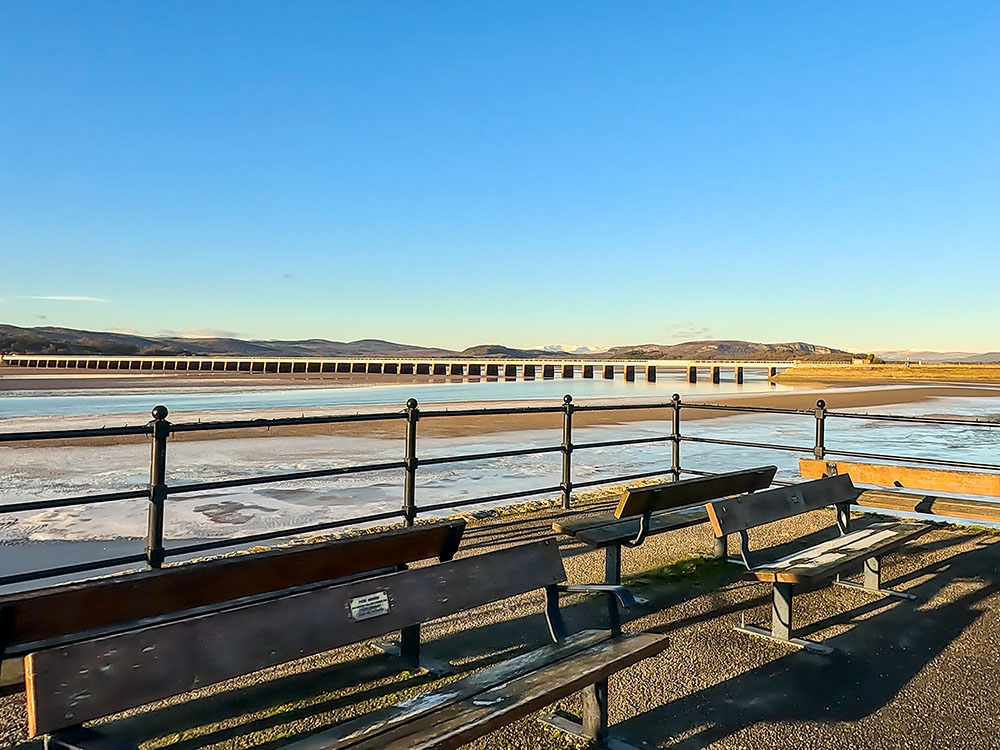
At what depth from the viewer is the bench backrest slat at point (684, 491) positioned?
4.89 metres

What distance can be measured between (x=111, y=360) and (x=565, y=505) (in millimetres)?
114900

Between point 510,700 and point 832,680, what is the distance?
2029 mm

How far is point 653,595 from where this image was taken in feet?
16.9

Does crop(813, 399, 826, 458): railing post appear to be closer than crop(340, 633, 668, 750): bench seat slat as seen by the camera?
No

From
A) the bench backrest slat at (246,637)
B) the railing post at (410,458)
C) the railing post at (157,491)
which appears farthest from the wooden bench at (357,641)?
the railing post at (410,458)

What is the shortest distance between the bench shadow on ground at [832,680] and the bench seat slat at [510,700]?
44cm

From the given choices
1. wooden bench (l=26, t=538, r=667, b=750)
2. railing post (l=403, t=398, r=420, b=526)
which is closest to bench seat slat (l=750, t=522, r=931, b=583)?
wooden bench (l=26, t=538, r=667, b=750)

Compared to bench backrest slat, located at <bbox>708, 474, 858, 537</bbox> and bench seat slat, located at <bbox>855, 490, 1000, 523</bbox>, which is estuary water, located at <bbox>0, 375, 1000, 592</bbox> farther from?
bench backrest slat, located at <bbox>708, 474, 858, 537</bbox>

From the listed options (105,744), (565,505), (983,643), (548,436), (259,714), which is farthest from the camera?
(548,436)

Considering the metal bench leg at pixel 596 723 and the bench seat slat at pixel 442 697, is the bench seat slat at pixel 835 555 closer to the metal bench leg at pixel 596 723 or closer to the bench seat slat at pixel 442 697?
the bench seat slat at pixel 442 697

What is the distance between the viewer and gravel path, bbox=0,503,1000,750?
320 cm

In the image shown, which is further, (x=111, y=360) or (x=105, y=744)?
(x=111, y=360)

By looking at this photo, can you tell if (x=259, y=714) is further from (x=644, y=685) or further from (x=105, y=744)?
(x=644, y=685)

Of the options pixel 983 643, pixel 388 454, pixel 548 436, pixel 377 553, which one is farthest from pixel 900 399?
pixel 377 553
